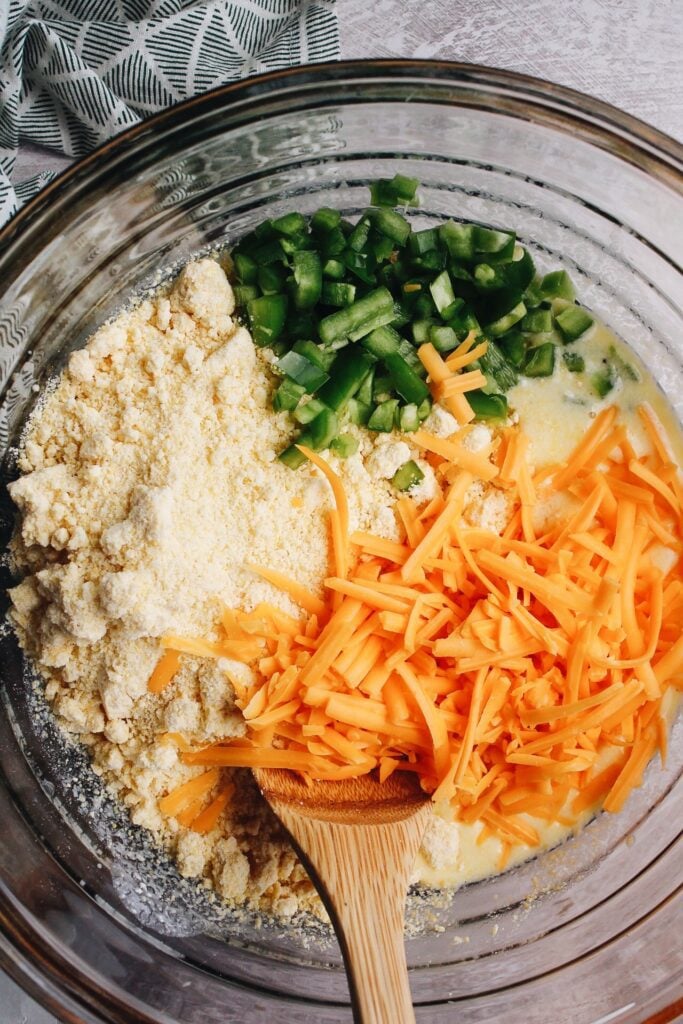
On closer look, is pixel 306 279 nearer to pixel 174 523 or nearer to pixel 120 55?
pixel 174 523

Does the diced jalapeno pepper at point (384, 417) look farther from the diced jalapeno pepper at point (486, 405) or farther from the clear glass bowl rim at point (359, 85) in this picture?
the clear glass bowl rim at point (359, 85)

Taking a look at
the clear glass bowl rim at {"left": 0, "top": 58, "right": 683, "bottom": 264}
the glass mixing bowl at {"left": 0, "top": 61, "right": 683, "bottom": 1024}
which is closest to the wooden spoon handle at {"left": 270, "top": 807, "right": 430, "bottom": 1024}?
the glass mixing bowl at {"left": 0, "top": 61, "right": 683, "bottom": 1024}

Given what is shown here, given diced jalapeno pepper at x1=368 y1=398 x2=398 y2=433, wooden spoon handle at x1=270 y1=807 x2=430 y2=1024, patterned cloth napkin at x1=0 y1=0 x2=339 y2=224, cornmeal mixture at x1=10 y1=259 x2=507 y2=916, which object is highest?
patterned cloth napkin at x1=0 y1=0 x2=339 y2=224

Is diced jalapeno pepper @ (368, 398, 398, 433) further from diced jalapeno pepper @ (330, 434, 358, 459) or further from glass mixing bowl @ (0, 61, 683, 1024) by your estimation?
glass mixing bowl @ (0, 61, 683, 1024)

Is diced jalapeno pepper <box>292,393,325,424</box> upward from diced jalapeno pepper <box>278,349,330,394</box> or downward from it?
downward

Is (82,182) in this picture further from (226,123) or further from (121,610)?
(121,610)

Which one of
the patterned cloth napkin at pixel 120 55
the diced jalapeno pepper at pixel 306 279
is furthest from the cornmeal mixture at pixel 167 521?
the patterned cloth napkin at pixel 120 55

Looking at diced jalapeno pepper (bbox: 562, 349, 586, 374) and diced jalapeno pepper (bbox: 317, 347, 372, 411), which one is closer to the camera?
diced jalapeno pepper (bbox: 317, 347, 372, 411)
